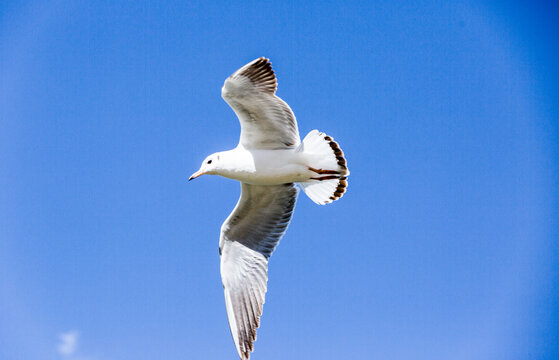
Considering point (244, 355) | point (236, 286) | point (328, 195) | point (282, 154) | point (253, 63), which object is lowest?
point (244, 355)

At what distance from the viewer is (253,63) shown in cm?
488

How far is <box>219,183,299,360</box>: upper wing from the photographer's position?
5.53 m

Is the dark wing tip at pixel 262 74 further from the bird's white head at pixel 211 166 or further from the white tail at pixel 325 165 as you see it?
the bird's white head at pixel 211 166

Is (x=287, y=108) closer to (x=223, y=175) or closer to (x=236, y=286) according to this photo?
(x=223, y=175)

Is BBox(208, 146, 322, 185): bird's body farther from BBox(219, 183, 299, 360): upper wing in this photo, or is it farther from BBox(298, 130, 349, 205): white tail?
BBox(219, 183, 299, 360): upper wing

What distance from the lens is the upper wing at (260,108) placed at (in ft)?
16.0

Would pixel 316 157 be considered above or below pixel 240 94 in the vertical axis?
below

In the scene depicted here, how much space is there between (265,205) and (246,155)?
0.65 meters

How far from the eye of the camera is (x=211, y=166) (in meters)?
5.28

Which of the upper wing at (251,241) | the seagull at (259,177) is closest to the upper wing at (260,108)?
the seagull at (259,177)

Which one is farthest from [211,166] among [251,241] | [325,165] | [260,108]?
[325,165]

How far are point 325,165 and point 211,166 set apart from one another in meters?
1.04

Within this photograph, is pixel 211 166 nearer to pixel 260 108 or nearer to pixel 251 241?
pixel 260 108

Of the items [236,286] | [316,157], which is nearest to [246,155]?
[316,157]
